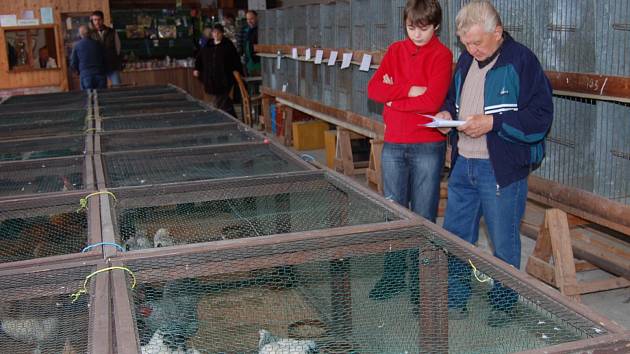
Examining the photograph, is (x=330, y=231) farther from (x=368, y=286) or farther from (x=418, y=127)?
(x=418, y=127)

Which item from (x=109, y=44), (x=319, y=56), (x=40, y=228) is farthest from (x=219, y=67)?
(x=40, y=228)

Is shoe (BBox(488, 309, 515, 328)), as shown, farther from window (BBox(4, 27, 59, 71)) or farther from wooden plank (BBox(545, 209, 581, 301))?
window (BBox(4, 27, 59, 71))

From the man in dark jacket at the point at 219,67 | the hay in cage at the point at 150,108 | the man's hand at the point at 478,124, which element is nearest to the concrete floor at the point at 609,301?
the man's hand at the point at 478,124

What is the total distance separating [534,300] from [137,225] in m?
1.34

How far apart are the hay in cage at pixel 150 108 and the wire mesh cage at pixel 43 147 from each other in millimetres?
943

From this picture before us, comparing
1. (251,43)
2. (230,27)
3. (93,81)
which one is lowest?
(93,81)

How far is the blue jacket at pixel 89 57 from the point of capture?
8637mm

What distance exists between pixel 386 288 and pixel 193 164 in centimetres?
132

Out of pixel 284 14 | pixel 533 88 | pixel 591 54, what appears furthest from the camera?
pixel 284 14

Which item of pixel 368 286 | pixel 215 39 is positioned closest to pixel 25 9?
pixel 215 39

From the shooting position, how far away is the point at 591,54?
115 inches

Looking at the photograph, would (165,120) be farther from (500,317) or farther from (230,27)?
(230,27)

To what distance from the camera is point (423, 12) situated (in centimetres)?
291

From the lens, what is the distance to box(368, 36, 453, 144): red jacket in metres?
3.04
